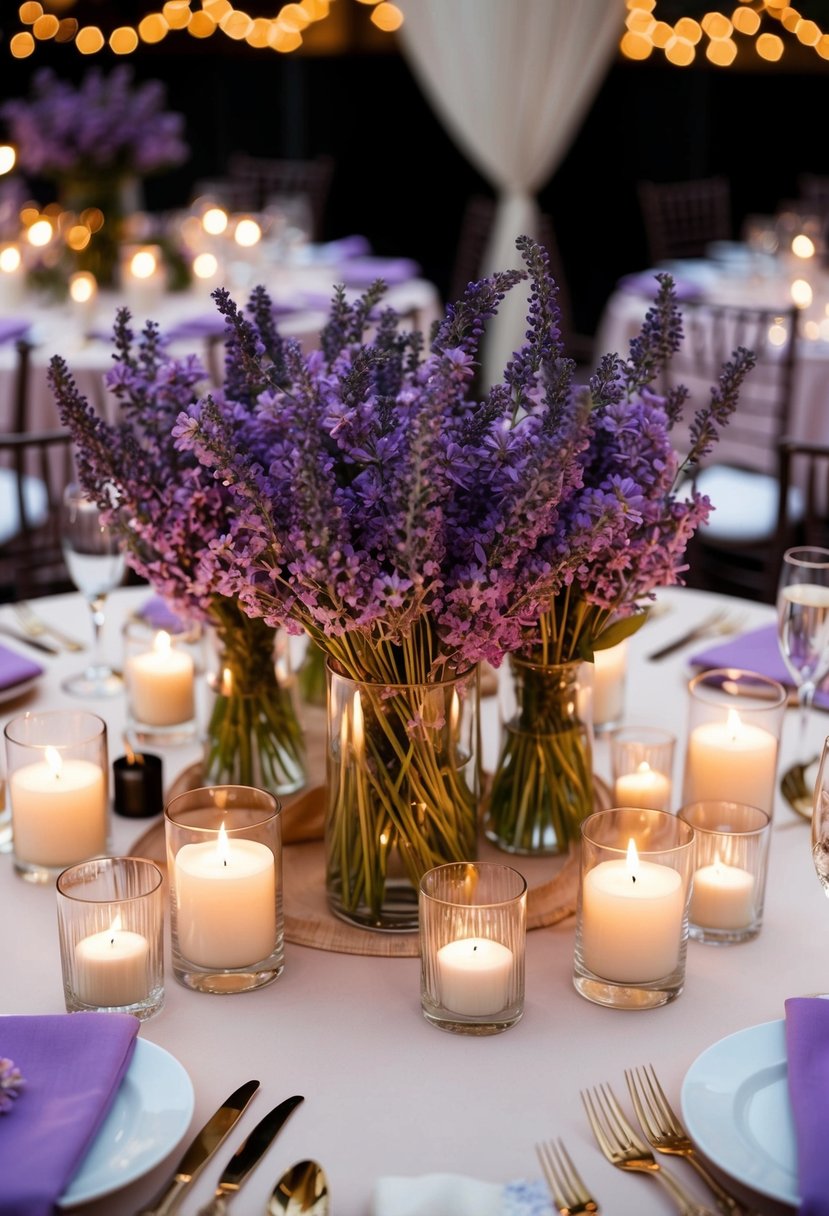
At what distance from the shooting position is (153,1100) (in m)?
1.05

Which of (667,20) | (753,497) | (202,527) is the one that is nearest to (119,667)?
(202,527)

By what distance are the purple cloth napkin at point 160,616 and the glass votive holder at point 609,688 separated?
0.49m

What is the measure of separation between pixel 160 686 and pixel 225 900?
0.52 meters

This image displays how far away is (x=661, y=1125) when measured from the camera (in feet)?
3.50

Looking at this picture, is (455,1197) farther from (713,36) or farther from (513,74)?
(713,36)

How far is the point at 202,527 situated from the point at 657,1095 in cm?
65

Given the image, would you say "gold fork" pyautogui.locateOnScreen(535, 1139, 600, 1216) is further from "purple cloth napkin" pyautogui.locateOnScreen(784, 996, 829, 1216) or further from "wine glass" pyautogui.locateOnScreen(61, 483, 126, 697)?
"wine glass" pyautogui.locateOnScreen(61, 483, 126, 697)

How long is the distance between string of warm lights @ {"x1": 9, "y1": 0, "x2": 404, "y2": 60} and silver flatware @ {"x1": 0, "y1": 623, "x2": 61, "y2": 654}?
4.72 m

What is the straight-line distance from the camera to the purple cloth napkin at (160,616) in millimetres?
1784

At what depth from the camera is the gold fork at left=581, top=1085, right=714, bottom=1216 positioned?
98 cm

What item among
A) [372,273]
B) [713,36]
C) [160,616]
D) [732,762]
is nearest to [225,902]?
[732,762]

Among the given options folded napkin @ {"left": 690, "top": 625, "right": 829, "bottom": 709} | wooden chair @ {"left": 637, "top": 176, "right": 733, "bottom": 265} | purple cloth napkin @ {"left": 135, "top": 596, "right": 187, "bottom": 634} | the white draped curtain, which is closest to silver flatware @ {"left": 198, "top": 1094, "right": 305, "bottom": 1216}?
purple cloth napkin @ {"left": 135, "top": 596, "right": 187, "bottom": 634}

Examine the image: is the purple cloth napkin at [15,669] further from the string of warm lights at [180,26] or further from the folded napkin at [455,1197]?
the string of warm lights at [180,26]

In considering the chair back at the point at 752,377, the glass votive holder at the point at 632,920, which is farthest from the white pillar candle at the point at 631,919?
the chair back at the point at 752,377
